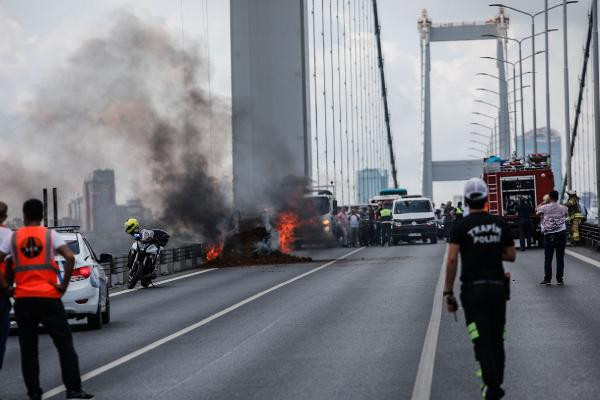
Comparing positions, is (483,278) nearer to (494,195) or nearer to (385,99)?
(494,195)

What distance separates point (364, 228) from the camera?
59281 mm

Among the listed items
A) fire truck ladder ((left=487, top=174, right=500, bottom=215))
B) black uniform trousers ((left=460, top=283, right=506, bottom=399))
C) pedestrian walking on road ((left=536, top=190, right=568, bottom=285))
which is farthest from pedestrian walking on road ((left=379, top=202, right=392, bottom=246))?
black uniform trousers ((left=460, top=283, right=506, bottom=399))

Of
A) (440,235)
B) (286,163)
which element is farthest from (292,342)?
(440,235)

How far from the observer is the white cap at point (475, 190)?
9141 millimetres

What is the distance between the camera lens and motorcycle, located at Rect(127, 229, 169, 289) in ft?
89.6

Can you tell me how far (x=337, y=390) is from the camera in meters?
10.5

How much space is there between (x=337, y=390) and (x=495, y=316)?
2.04 m

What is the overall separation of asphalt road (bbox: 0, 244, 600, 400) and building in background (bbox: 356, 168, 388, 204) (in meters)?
67.9

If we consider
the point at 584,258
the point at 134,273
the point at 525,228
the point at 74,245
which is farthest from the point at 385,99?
the point at 74,245

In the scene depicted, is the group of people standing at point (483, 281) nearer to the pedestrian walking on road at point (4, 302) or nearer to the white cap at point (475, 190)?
the white cap at point (475, 190)

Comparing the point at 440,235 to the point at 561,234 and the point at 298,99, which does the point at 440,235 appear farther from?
the point at 561,234

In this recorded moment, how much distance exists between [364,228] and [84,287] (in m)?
42.2

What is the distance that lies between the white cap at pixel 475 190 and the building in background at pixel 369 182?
265ft

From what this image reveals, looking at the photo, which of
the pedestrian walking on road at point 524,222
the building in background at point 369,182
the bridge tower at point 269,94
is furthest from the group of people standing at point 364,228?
the building in background at point 369,182
